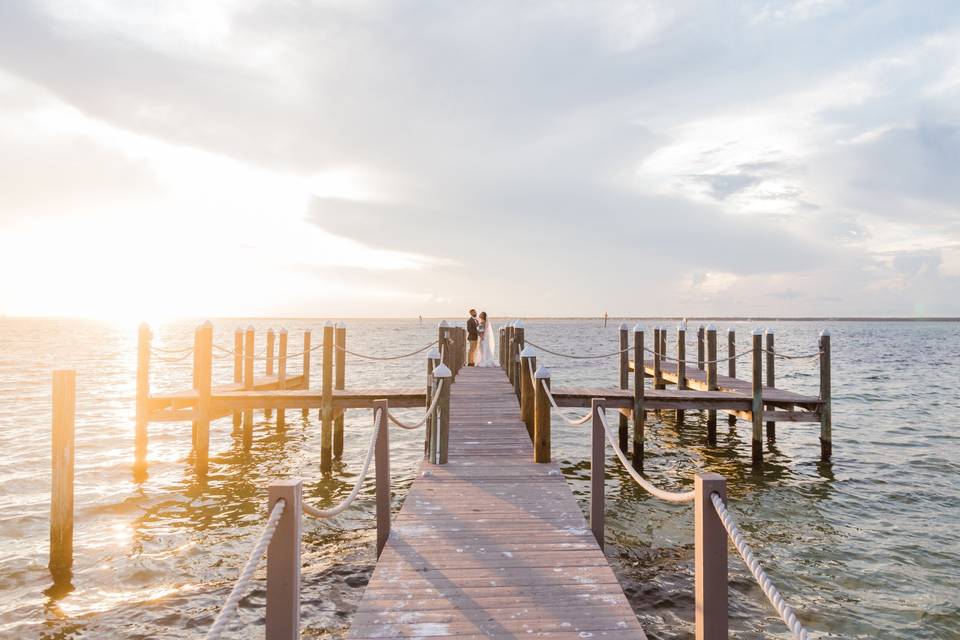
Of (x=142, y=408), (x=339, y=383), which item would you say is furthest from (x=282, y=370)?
(x=142, y=408)

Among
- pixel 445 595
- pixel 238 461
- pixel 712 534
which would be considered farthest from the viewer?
pixel 238 461

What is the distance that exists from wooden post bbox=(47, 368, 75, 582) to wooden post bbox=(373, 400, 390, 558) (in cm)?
476

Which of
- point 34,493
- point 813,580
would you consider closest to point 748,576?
point 813,580

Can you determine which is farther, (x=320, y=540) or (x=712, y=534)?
(x=320, y=540)

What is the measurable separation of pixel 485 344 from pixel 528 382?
13.3m

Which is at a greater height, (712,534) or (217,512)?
(712,534)

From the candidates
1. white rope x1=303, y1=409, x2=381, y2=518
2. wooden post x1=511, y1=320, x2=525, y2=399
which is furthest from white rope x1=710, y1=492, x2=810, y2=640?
wooden post x1=511, y1=320, x2=525, y2=399

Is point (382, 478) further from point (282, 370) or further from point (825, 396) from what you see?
point (282, 370)

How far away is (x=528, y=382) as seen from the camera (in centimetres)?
966

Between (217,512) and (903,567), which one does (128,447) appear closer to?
(217,512)

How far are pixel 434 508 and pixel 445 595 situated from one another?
2001mm

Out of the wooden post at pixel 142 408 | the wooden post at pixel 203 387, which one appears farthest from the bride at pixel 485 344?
the wooden post at pixel 142 408

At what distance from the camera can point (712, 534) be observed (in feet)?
9.66

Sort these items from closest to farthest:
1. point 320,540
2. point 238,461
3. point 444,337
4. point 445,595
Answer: point 445,595
point 320,540
point 444,337
point 238,461
